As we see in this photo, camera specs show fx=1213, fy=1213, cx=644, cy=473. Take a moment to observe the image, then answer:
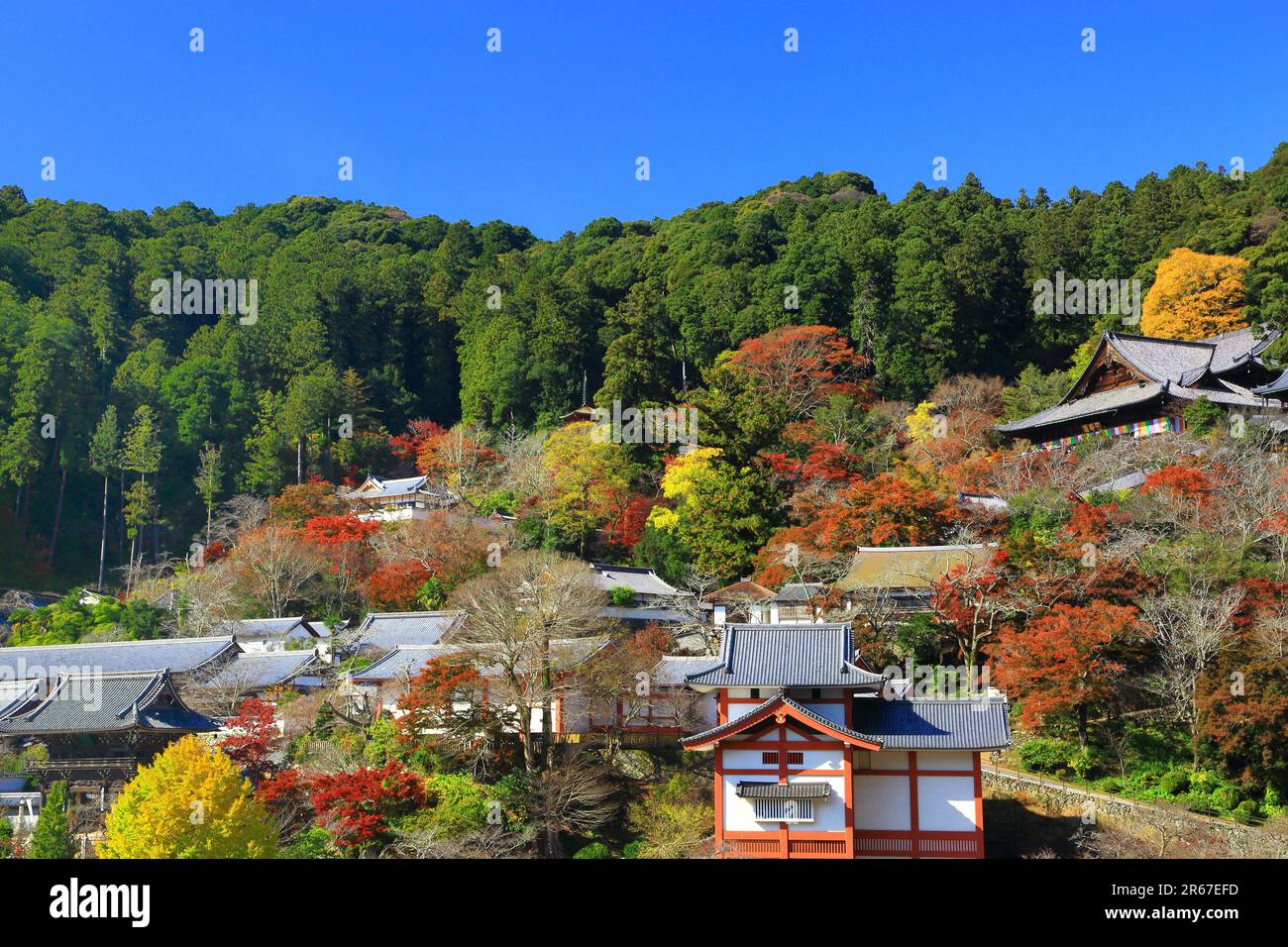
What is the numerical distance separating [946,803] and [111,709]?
641 inches

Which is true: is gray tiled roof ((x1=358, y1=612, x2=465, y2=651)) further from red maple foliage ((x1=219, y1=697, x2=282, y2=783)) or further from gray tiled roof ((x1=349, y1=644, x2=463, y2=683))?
red maple foliage ((x1=219, y1=697, x2=282, y2=783))

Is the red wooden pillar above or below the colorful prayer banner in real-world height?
below

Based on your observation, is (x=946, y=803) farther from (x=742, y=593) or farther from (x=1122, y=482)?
(x=1122, y=482)

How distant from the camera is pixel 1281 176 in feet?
132

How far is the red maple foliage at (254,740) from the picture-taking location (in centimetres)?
2109

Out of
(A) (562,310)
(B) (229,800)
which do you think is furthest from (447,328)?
(B) (229,800)

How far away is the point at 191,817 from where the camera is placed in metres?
17.7

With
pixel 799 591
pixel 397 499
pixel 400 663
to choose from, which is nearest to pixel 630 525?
pixel 799 591

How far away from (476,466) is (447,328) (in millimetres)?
13544

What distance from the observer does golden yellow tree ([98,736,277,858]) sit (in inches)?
693

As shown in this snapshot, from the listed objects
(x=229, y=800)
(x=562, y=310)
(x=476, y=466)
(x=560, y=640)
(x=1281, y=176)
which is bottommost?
(x=229, y=800)

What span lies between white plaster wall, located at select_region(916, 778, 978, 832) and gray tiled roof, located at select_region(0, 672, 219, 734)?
14307 mm

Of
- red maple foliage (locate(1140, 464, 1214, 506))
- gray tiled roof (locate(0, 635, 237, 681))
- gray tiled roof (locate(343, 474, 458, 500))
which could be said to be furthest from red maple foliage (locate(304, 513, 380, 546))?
red maple foliage (locate(1140, 464, 1214, 506))

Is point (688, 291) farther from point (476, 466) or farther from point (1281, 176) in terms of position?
point (1281, 176)
